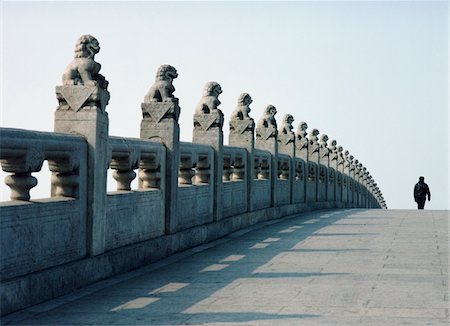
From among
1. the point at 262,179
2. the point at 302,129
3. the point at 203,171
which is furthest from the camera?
the point at 302,129

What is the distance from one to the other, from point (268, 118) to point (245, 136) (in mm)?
3497

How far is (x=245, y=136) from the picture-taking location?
18.2 metres

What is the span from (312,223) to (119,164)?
7846mm

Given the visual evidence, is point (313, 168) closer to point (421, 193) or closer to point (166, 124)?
point (421, 193)

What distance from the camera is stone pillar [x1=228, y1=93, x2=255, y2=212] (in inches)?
704

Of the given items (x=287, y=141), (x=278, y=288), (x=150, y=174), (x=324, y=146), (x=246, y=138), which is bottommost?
(x=278, y=288)

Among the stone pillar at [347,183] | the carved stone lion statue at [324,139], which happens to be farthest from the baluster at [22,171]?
the stone pillar at [347,183]

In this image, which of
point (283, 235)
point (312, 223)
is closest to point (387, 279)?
point (283, 235)

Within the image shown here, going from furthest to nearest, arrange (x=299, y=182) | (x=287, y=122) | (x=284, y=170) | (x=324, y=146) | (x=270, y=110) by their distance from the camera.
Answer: (x=324, y=146) → (x=287, y=122) → (x=299, y=182) → (x=284, y=170) → (x=270, y=110)

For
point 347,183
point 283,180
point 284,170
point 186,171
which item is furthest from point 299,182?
point 347,183

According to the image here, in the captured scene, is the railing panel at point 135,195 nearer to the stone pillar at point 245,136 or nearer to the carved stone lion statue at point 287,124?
the stone pillar at point 245,136

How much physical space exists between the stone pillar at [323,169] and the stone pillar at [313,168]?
44 centimetres

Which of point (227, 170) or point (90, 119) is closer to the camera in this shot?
point (90, 119)

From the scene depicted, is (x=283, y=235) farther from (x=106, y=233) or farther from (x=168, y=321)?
(x=168, y=321)
